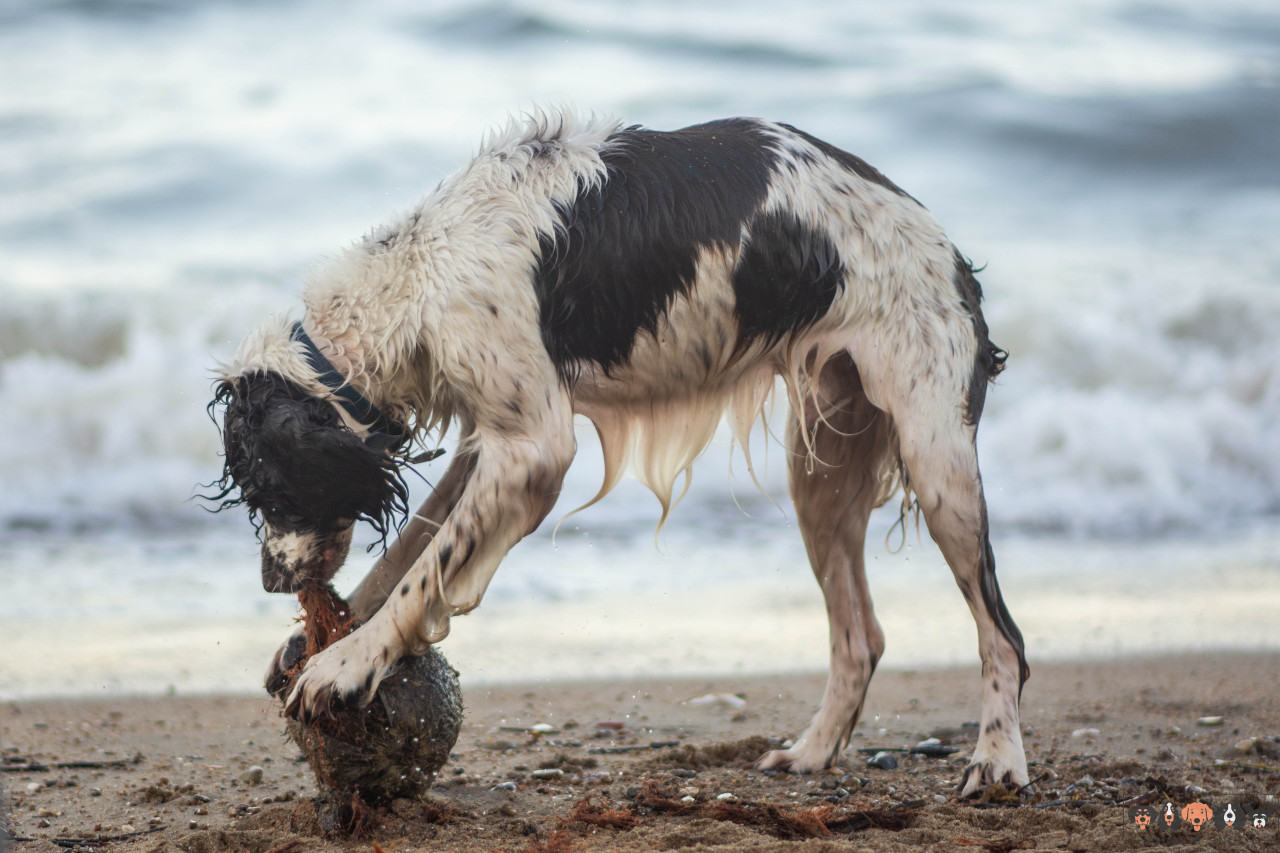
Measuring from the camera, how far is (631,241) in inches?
139

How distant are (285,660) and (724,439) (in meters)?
6.80

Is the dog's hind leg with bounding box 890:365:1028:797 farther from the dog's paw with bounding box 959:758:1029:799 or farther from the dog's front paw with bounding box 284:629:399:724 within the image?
the dog's front paw with bounding box 284:629:399:724

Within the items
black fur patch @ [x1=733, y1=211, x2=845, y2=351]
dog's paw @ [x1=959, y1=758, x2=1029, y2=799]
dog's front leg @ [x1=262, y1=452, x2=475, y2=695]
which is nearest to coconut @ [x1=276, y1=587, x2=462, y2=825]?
dog's front leg @ [x1=262, y1=452, x2=475, y2=695]

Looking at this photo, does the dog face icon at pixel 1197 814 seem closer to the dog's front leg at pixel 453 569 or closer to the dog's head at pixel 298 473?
the dog's front leg at pixel 453 569

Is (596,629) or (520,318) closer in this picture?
(520,318)

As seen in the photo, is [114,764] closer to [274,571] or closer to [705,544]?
[274,571]

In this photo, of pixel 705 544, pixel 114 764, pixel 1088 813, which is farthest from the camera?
pixel 705 544

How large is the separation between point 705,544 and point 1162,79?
10.0 meters

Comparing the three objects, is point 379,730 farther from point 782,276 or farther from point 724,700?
point 724,700

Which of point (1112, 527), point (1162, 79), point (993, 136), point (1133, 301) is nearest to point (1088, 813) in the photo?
point (1112, 527)

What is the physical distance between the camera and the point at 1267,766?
12.7 feet

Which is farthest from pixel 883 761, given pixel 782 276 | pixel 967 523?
pixel 782 276

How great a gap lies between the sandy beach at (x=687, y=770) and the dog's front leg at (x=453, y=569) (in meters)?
0.41

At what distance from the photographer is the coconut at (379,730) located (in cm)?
307
